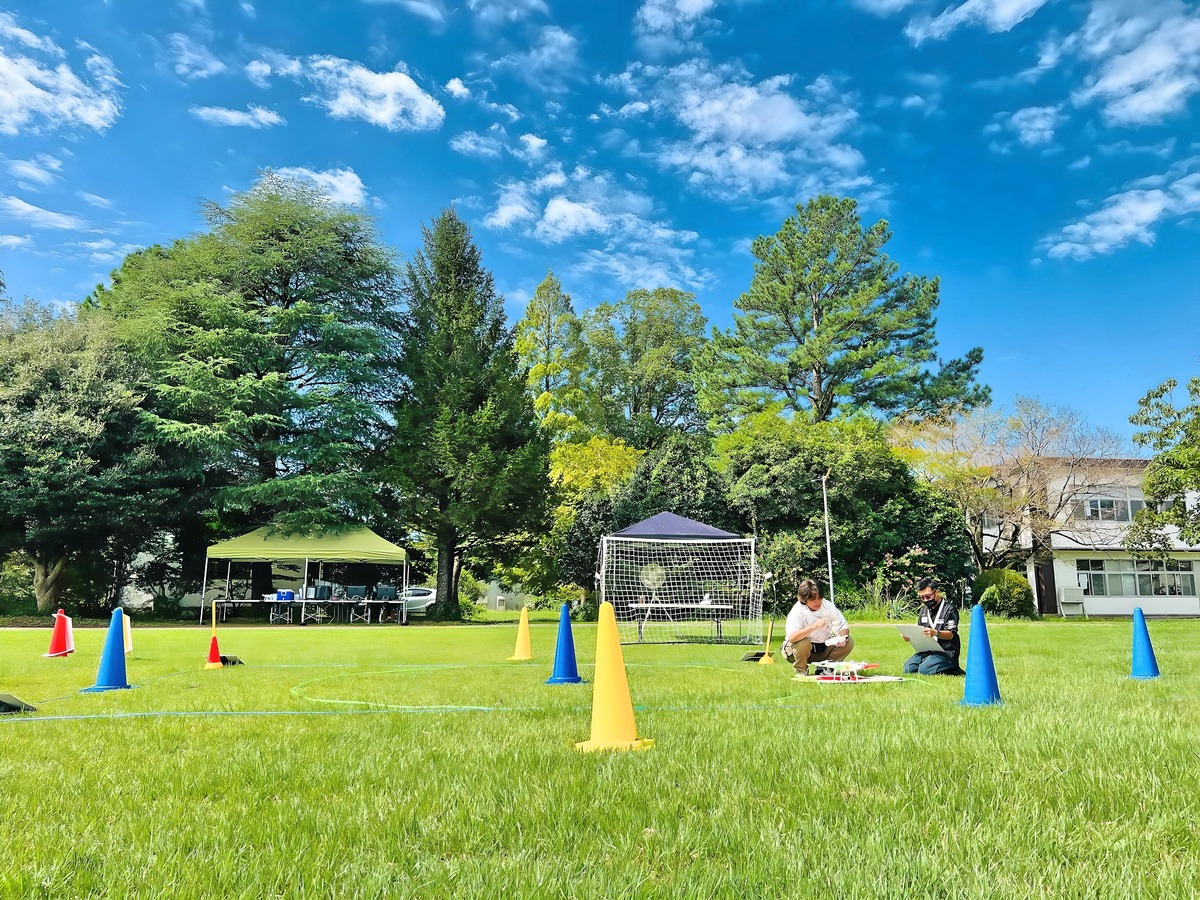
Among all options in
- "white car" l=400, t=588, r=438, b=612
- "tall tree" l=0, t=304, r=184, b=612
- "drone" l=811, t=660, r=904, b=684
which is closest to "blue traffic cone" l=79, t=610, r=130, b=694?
"drone" l=811, t=660, r=904, b=684

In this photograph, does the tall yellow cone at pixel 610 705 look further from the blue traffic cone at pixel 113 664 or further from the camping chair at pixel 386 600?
the camping chair at pixel 386 600

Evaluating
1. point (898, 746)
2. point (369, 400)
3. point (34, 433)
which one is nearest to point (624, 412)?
point (369, 400)

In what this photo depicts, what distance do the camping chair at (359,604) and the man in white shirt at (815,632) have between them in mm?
21657

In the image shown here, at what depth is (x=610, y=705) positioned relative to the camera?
4105mm

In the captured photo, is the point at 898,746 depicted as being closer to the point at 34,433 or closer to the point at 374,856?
the point at 374,856

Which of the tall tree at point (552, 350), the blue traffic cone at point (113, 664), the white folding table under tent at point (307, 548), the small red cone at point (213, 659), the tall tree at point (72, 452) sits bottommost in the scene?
the small red cone at point (213, 659)

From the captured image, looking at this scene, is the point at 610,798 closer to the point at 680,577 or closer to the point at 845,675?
the point at 845,675

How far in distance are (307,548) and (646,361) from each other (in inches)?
895

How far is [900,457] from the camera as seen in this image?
32344 millimetres

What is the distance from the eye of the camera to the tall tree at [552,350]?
39438mm

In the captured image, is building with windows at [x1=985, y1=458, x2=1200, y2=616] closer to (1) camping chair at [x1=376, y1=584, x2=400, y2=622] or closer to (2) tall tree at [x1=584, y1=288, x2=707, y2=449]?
(2) tall tree at [x1=584, y1=288, x2=707, y2=449]

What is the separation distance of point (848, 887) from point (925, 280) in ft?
140

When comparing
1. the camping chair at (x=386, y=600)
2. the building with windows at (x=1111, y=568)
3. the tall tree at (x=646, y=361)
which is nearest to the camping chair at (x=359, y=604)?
the camping chair at (x=386, y=600)

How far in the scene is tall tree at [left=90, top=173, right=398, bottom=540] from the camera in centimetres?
2858
